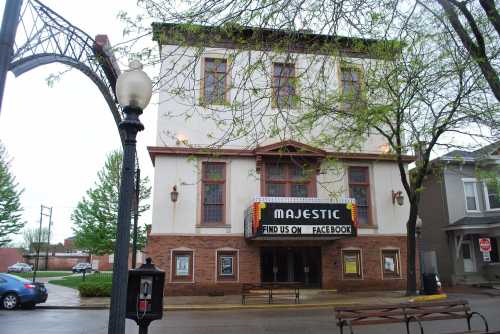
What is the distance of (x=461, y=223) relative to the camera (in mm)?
26438

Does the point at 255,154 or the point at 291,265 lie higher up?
the point at 255,154

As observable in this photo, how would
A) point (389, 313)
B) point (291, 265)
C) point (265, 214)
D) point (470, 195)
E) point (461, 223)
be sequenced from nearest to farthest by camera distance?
1. point (389, 313)
2. point (265, 214)
3. point (291, 265)
4. point (461, 223)
5. point (470, 195)

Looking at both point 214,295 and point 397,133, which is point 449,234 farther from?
point 214,295

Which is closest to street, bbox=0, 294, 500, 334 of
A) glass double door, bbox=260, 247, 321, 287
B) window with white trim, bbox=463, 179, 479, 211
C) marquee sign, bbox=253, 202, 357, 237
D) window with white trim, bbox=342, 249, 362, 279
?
marquee sign, bbox=253, 202, 357, 237

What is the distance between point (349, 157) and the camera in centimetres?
2244

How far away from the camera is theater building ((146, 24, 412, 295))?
19625 millimetres

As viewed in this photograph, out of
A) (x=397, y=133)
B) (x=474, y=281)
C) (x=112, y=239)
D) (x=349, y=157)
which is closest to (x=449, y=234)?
(x=474, y=281)

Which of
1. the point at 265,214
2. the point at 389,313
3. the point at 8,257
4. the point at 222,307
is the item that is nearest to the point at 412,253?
the point at 265,214

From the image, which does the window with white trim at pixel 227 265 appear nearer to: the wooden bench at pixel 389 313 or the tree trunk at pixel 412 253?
the tree trunk at pixel 412 253

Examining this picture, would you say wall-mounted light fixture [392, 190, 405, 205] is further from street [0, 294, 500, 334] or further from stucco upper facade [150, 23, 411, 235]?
street [0, 294, 500, 334]

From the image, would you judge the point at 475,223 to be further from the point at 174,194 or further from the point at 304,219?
the point at 174,194

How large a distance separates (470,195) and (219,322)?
22099 mm

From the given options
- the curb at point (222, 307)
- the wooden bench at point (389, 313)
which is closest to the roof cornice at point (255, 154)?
the curb at point (222, 307)

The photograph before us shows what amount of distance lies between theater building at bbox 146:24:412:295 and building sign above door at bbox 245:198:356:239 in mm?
45
